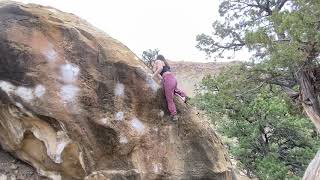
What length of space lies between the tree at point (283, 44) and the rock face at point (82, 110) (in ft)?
13.5

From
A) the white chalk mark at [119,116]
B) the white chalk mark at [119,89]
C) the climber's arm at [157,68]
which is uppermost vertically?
the climber's arm at [157,68]

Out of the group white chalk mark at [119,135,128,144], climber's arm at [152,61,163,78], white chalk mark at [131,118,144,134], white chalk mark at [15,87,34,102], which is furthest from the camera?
climber's arm at [152,61,163,78]

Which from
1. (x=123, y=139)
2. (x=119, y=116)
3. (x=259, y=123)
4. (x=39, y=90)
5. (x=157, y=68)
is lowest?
Result: (x=259, y=123)

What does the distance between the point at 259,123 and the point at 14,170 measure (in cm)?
932

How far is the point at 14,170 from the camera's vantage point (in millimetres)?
8242

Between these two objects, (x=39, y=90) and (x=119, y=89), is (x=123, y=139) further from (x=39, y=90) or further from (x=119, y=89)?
(x=39, y=90)

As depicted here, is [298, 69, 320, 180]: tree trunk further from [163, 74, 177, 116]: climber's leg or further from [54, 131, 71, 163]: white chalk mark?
[54, 131, 71, 163]: white chalk mark

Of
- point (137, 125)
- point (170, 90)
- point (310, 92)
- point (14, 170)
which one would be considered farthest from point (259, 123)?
point (14, 170)

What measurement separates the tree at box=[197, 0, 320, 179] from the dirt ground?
6.63m

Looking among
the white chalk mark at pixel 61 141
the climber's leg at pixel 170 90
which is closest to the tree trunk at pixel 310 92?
the climber's leg at pixel 170 90

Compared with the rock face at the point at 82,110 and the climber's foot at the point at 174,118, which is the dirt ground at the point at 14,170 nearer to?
the rock face at the point at 82,110

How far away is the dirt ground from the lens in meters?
8.17

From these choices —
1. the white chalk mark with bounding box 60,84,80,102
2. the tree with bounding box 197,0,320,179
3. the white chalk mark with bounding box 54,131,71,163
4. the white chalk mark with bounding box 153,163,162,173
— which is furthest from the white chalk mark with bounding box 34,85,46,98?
the tree with bounding box 197,0,320,179

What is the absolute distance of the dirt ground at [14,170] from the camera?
26.8ft
